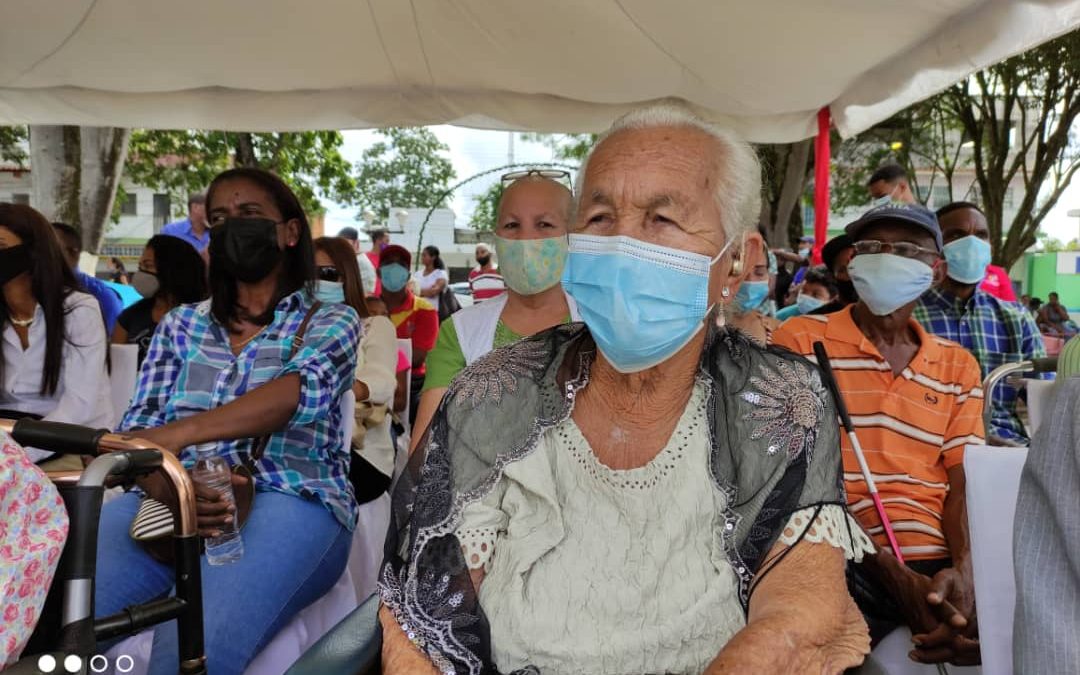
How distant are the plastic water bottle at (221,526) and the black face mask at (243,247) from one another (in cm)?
76

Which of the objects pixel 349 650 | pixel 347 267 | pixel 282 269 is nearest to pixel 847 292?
pixel 347 267

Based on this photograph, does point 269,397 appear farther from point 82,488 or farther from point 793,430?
point 793,430

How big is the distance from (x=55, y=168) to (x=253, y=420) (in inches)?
236

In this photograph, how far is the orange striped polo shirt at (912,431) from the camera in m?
2.53

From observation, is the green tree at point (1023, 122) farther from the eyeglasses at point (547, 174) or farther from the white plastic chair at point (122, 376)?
the white plastic chair at point (122, 376)

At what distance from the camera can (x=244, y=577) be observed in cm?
219

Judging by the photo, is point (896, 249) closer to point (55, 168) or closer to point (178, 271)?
point (178, 271)

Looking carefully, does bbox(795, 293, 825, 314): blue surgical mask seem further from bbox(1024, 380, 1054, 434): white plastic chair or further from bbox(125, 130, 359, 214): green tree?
bbox(125, 130, 359, 214): green tree

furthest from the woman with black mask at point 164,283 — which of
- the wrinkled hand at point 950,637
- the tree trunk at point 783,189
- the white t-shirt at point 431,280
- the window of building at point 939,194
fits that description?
the window of building at point 939,194

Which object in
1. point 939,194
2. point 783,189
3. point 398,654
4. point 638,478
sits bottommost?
point 398,654

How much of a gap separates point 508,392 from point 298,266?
54.2 inches

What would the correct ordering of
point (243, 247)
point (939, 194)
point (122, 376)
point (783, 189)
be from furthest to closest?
point (939, 194) < point (783, 189) < point (122, 376) < point (243, 247)

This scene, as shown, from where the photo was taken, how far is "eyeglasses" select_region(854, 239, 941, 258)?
2.90 metres

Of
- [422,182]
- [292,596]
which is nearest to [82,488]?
[292,596]
